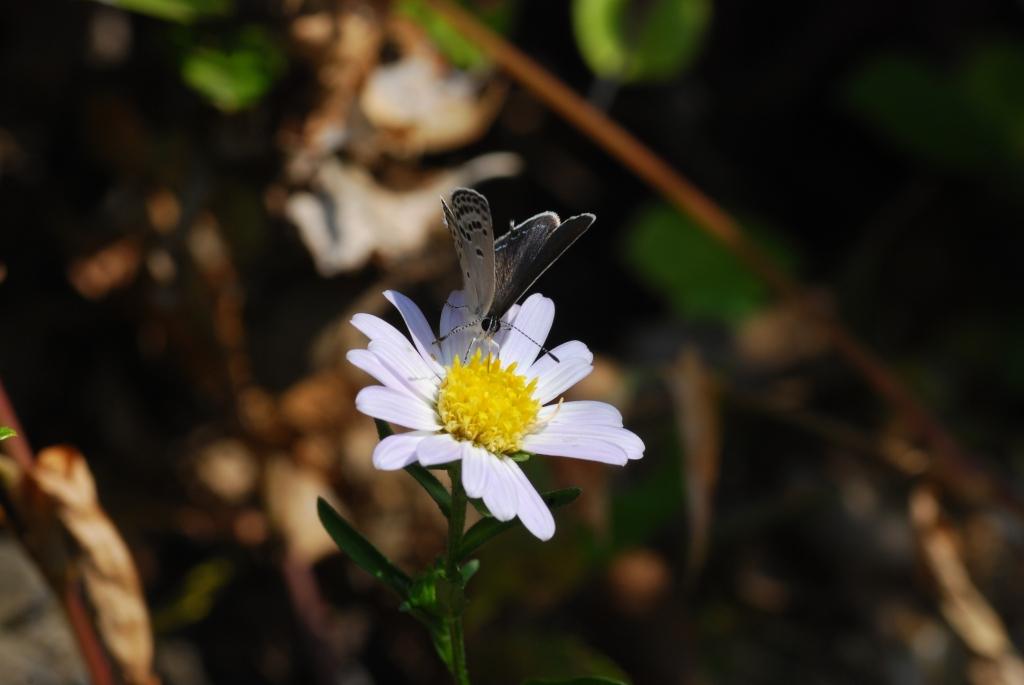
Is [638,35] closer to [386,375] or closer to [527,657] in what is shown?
[527,657]

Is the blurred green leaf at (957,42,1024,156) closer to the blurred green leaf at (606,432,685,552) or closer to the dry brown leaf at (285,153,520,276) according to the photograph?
the blurred green leaf at (606,432,685,552)

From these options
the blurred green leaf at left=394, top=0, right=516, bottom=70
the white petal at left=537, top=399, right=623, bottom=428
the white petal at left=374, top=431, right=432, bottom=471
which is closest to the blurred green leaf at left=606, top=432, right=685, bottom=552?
the blurred green leaf at left=394, top=0, right=516, bottom=70

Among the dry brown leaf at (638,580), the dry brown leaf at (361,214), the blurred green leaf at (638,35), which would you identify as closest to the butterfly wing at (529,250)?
the dry brown leaf at (361,214)

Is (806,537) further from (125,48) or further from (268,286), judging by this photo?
(125,48)

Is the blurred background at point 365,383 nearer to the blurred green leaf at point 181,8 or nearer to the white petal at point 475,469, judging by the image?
the blurred green leaf at point 181,8

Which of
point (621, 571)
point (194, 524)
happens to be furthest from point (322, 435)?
point (621, 571)

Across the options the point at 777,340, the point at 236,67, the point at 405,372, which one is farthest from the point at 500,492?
the point at 777,340
